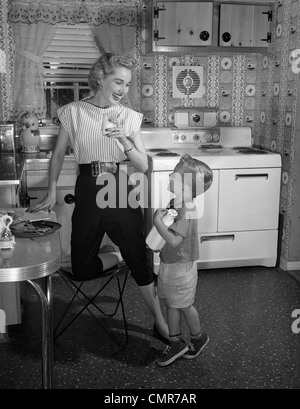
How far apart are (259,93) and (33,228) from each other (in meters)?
3.18

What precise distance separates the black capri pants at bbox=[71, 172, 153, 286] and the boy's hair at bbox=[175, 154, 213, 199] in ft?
1.20

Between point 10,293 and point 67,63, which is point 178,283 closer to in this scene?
point 10,293

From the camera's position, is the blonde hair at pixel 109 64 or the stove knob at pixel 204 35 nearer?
the blonde hair at pixel 109 64

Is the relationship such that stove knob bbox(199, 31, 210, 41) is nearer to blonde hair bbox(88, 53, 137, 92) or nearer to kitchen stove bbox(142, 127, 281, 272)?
kitchen stove bbox(142, 127, 281, 272)

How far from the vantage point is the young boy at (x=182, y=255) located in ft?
8.35

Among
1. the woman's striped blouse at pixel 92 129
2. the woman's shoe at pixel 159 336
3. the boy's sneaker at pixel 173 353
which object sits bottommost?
the woman's shoe at pixel 159 336

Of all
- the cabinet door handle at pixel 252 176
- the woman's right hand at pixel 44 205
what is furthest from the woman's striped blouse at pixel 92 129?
the cabinet door handle at pixel 252 176

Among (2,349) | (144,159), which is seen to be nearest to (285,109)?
(144,159)

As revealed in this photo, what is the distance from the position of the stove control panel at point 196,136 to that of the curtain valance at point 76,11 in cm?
99

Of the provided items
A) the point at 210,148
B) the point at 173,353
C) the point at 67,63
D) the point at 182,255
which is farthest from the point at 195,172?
the point at 67,63

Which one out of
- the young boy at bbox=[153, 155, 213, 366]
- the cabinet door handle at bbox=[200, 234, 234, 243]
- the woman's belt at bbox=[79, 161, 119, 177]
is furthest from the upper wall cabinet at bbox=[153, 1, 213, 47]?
the young boy at bbox=[153, 155, 213, 366]

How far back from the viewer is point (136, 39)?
447cm

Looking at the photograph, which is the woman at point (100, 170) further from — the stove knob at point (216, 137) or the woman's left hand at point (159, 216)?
Result: the stove knob at point (216, 137)

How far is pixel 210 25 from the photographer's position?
4227 mm
